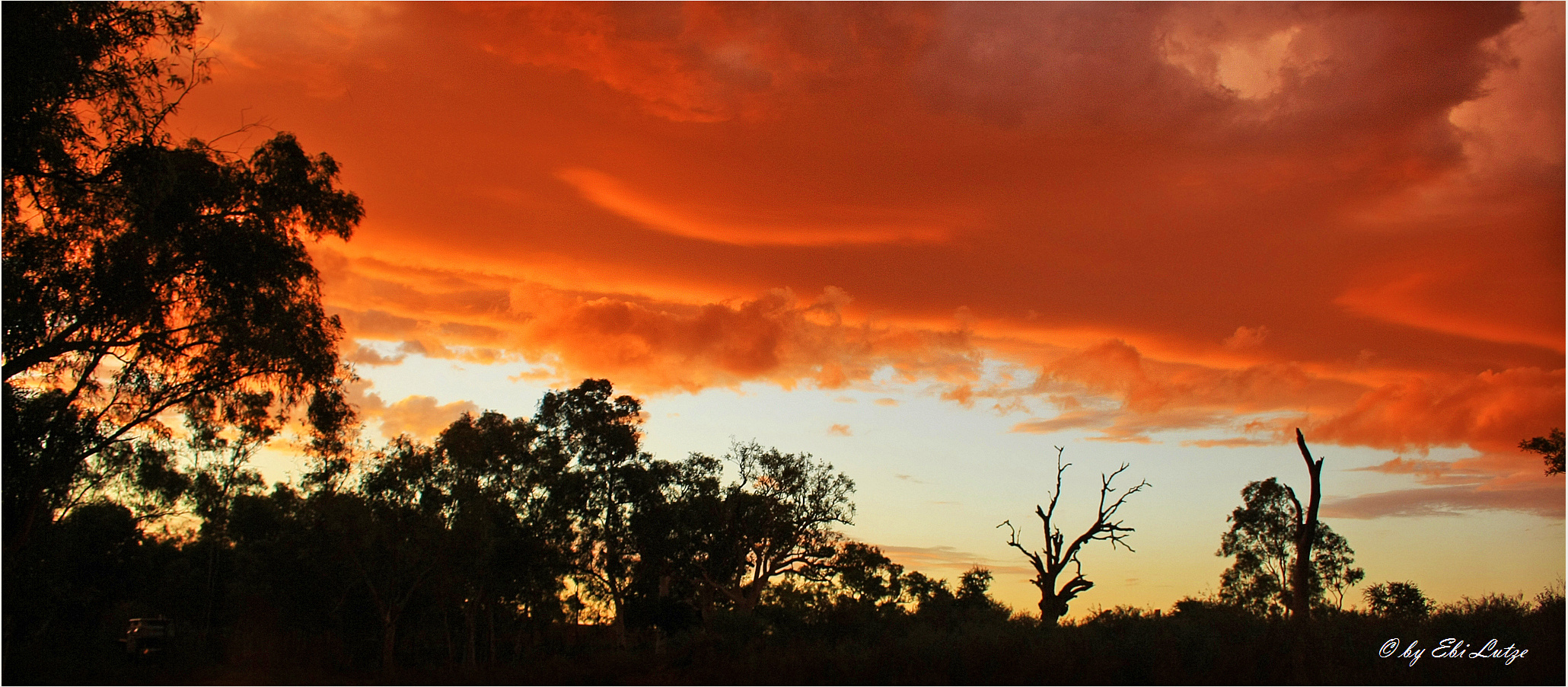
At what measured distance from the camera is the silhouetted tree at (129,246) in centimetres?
1299

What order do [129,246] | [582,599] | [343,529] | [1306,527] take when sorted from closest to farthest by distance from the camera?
[129,246], [1306,527], [343,529], [582,599]

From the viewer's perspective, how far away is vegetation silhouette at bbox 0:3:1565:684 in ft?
45.5

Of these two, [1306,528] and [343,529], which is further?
[343,529]

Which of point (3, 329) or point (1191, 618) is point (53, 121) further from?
point (1191, 618)

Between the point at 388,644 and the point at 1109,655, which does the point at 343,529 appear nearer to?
the point at 388,644

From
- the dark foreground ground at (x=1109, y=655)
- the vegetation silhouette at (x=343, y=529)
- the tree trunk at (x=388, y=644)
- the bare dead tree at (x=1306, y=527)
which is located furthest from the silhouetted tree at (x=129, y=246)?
the bare dead tree at (x=1306, y=527)

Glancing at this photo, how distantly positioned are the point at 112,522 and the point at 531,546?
22089mm

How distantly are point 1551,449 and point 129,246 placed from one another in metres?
32.4

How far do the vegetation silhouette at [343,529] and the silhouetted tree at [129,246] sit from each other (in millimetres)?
47

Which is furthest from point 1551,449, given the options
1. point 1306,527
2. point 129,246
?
point 129,246

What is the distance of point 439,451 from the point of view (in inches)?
1441

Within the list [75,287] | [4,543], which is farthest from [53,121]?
[4,543]

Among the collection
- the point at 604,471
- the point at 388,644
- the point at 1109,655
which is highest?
the point at 604,471

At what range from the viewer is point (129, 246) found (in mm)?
13953
